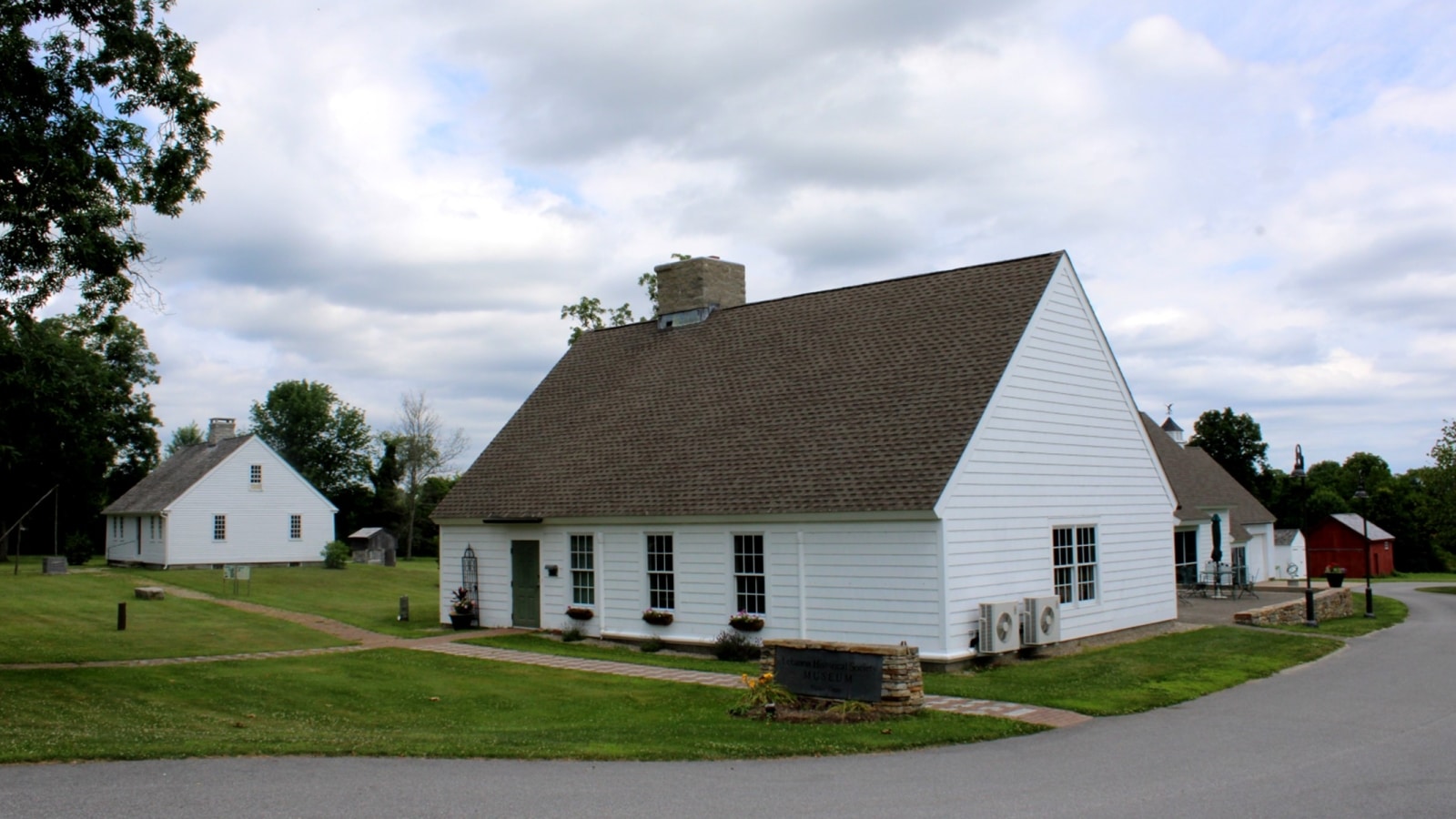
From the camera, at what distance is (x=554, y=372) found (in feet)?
93.5

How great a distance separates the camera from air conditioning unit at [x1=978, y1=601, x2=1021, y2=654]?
17047 mm

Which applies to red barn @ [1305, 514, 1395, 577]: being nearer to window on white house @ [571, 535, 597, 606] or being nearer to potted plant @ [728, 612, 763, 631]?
window on white house @ [571, 535, 597, 606]

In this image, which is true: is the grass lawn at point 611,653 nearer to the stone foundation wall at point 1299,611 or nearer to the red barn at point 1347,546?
the stone foundation wall at point 1299,611

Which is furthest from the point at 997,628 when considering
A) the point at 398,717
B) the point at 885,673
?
the point at 398,717

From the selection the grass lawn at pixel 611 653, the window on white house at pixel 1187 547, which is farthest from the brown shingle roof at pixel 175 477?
the window on white house at pixel 1187 547

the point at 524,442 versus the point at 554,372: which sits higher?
the point at 554,372

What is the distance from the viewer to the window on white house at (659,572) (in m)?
20.9

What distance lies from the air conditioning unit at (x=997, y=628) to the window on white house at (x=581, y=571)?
8.60m

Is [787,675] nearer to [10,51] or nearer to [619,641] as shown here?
[619,641]

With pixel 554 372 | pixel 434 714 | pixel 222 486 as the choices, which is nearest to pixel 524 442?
pixel 554 372

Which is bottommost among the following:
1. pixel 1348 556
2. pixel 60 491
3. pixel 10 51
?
pixel 1348 556

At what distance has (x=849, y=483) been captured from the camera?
709 inches

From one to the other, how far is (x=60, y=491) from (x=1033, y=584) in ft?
198

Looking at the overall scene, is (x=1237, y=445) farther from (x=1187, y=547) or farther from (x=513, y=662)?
(x=513, y=662)
